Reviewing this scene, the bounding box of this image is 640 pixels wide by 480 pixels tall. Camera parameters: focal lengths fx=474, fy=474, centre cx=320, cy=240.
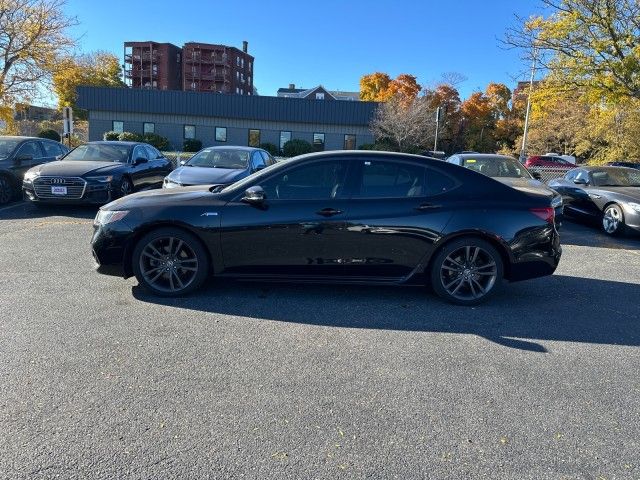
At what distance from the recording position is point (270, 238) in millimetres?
4754

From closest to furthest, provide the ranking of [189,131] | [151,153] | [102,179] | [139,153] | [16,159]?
1. [102,179]
2. [16,159]
3. [139,153]
4. [151,153]
5. [189,131]

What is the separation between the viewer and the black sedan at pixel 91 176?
9109 millimetres

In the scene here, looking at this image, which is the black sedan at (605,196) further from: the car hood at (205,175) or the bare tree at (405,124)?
the bare tree at (405,124)

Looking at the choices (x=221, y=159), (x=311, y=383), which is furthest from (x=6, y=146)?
(x=311, y=383)

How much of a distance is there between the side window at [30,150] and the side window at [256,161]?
526 cm

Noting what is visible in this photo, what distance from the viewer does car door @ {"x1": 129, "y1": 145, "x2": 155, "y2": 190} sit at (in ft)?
34.6

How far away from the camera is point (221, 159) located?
10281 millimetres

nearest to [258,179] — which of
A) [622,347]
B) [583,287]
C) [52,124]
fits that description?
[622,347]

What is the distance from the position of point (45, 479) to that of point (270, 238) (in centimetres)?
286

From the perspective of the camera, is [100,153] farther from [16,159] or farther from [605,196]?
[605,196]

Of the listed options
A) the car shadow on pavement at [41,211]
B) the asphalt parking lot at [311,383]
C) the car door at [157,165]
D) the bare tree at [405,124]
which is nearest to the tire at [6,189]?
the car shadow on pavement at [41,211]

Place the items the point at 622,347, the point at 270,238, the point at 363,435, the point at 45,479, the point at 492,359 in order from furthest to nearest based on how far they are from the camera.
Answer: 1. the point at 270,238
2. the point at 622,347
3. the point at 492,359
4. the point at 363,435
5. the point at 45,479

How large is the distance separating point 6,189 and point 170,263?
25.2ft

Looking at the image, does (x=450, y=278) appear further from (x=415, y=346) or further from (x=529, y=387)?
(x=529, y=387)
